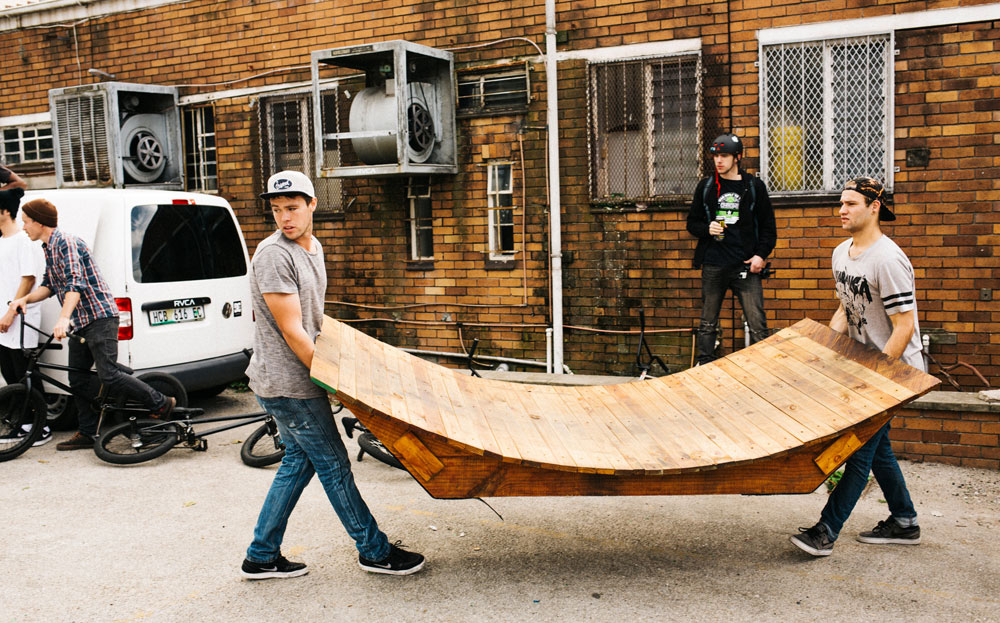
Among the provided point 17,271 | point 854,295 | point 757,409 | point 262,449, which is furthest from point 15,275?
point 854,295

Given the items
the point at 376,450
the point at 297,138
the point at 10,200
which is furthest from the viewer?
the point at 297,138

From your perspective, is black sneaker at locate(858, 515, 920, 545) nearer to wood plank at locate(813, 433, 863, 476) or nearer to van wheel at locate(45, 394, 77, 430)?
wood plank at locate(813, 433, 863, 476)

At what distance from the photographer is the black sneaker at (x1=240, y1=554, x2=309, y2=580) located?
14.3 feet

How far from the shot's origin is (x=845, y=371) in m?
4.47

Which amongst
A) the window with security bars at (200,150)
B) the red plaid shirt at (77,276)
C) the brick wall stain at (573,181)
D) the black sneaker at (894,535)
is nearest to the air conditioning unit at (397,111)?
the brick wall stain at (573,181)

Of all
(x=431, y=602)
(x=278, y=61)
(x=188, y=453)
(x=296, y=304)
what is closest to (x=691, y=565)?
(x=431, y=602)

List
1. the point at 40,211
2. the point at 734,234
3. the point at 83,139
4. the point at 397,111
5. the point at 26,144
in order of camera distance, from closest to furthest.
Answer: the point at 40,211 < the point at 734,234 < the point at 397,111 < the point at 83,139 < the point at 26,144

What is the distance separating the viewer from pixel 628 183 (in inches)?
326

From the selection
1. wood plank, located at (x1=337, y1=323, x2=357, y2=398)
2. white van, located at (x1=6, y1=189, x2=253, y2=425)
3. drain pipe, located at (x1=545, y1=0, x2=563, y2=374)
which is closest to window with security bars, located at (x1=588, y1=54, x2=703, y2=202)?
drain pipe, located at (x1=545, y1=0, x2=563, y2=374)

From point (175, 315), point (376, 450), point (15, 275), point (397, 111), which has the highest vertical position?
point (397, 111)

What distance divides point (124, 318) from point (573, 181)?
429 cm

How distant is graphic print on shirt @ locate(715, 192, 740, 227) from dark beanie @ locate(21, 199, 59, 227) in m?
5.22

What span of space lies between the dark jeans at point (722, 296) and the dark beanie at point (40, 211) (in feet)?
16.9

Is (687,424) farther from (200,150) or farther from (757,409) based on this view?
(200,150)
